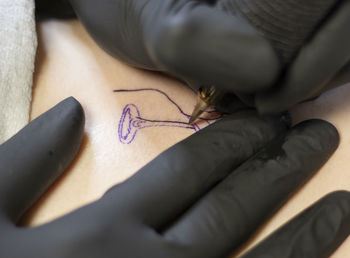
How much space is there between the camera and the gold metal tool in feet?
1.67

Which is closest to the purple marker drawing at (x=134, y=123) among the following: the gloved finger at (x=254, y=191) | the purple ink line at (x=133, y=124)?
the purple ink line at (x=133, y=124)

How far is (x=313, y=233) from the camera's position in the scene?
0.46 meters

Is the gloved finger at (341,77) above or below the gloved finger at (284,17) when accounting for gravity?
below

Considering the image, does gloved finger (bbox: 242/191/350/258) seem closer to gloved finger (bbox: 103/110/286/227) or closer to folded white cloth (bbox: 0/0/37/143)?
gloved finger (bbox: 103/110/286/227)

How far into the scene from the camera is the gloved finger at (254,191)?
0.45m

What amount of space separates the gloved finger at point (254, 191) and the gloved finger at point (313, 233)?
29mm

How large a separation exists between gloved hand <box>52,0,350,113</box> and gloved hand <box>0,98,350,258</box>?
7 cm

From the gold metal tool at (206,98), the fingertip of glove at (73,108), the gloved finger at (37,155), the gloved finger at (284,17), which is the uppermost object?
the gloved finger at (284,17)

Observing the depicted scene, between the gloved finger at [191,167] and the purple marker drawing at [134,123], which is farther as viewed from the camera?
the purple marker drawing at [134,123]

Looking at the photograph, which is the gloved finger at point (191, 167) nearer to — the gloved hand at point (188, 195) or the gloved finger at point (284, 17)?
the gloved hand at point (188, 195)

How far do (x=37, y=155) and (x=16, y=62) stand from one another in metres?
0.18

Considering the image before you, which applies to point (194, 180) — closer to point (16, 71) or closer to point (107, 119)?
point (107, 119)

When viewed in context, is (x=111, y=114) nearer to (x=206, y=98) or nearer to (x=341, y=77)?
(x=206, y=98)

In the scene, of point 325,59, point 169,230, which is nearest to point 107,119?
point 169,230
